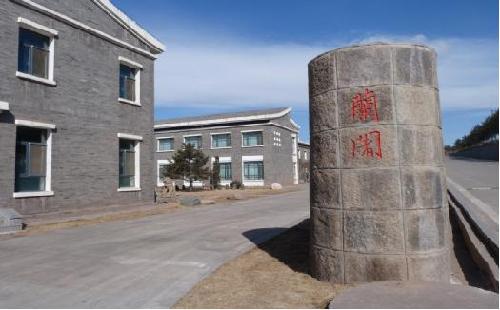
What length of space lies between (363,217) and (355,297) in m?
1.26

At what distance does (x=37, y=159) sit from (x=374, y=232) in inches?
480

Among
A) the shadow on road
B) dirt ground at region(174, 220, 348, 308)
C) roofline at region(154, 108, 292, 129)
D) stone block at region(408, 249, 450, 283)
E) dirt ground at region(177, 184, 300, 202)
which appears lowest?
dirt ground at region(174, 220, 348, 308)

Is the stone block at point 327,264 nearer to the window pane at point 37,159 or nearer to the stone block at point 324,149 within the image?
the stone block at point 324,149

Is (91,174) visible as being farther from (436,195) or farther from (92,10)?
(436,195)

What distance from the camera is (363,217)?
5.64 metres

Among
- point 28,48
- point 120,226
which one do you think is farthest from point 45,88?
point 120,226

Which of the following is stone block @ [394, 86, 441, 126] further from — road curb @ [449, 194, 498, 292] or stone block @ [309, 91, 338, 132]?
road curb @ [449, 194, 498, 292]

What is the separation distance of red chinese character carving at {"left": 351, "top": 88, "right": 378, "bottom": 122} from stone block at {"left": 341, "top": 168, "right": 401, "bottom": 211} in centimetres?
69

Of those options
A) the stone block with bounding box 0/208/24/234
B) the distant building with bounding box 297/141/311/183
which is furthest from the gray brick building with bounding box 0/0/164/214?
the distant building with bounding box 297/141/311/183

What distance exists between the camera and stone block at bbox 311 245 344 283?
5.82 metres

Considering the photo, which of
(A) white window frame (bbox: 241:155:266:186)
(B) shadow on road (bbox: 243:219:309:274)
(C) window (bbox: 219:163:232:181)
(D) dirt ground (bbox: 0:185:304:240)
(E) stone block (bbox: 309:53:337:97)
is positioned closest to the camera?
(E) stone block (bbox: 309:53:337:97)

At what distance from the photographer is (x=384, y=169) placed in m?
5.60

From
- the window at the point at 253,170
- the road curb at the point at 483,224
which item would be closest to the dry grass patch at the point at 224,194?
the window at the point at 253,170

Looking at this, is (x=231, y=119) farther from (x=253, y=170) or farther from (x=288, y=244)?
(x=288, y=244)
